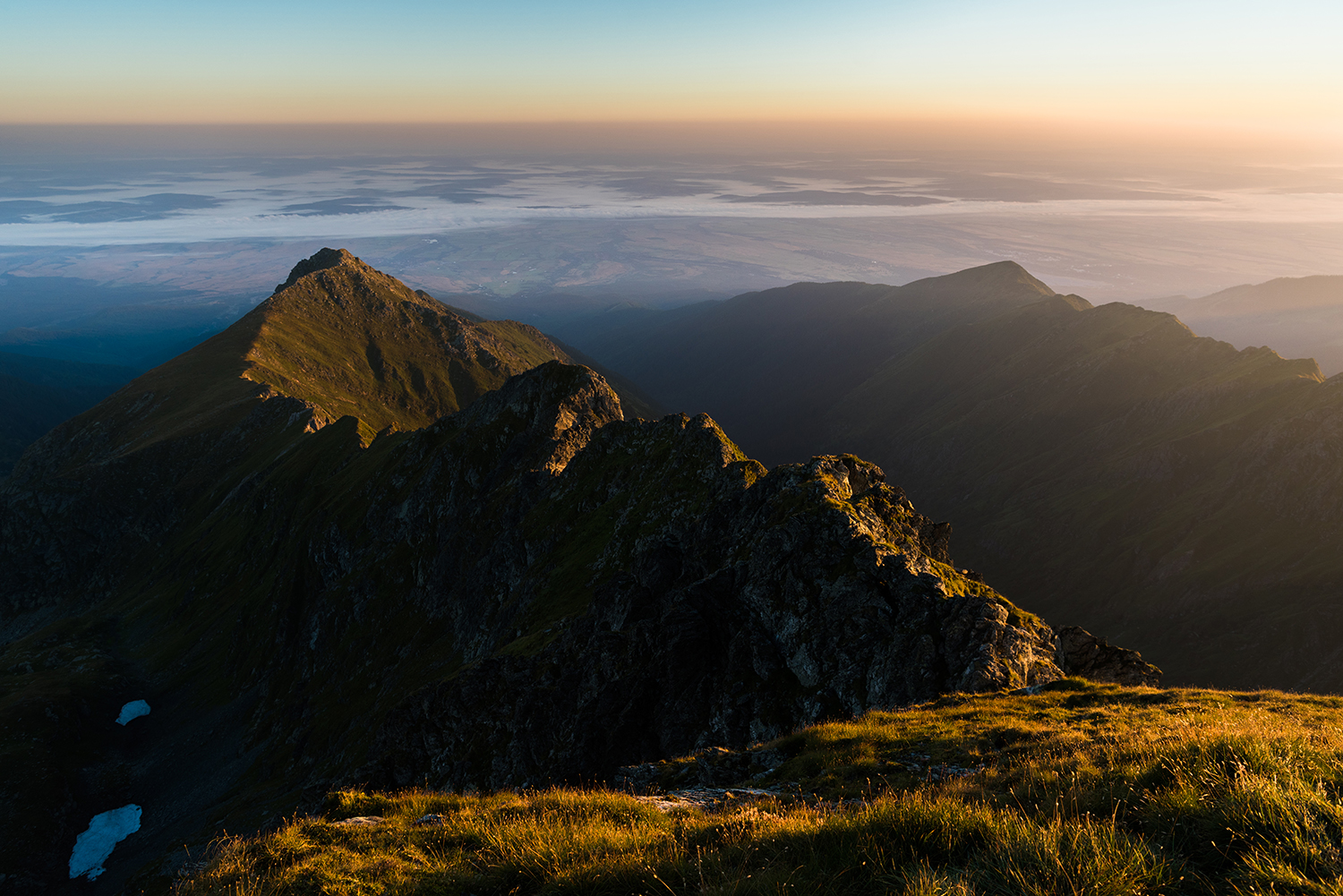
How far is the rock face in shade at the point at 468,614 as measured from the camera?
126 ft

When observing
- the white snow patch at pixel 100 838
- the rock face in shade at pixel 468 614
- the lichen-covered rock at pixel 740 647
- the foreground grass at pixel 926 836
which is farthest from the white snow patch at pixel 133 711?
the foreground grass at pixel 926 836

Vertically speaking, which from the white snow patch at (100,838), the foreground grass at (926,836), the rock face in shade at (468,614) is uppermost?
the foreground grass at (926,836)

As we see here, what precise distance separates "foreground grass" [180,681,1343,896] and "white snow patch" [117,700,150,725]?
16557cm

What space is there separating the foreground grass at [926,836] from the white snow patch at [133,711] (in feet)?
543

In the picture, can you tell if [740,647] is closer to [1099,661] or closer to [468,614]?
[1099,661]

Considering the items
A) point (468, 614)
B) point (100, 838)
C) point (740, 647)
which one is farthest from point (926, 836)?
point (100, 838)

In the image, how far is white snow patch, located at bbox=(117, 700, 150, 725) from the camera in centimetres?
13488

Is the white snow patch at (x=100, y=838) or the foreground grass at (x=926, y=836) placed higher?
the foreground grass at (x=926, y=836)

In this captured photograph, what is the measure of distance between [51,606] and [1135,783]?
266 m

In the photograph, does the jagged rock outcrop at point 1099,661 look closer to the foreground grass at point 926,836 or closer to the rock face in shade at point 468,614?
the rock face in shade at point 468,614

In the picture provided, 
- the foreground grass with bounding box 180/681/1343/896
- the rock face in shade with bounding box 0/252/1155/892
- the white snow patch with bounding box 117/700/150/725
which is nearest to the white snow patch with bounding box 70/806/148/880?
the rock face in shade with bounding box 0/252/1155/892

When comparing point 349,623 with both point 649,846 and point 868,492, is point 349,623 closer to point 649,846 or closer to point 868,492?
point 868,492

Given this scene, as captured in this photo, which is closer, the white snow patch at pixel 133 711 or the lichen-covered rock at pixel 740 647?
the lichen-covered rock at pixel 740 647

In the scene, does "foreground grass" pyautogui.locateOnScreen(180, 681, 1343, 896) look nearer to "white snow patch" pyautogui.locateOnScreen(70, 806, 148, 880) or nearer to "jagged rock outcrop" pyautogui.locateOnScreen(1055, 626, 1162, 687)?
"jagged rock outcrop" pyautogui.locateOnScreen(1055, 626, 1162, 687)
